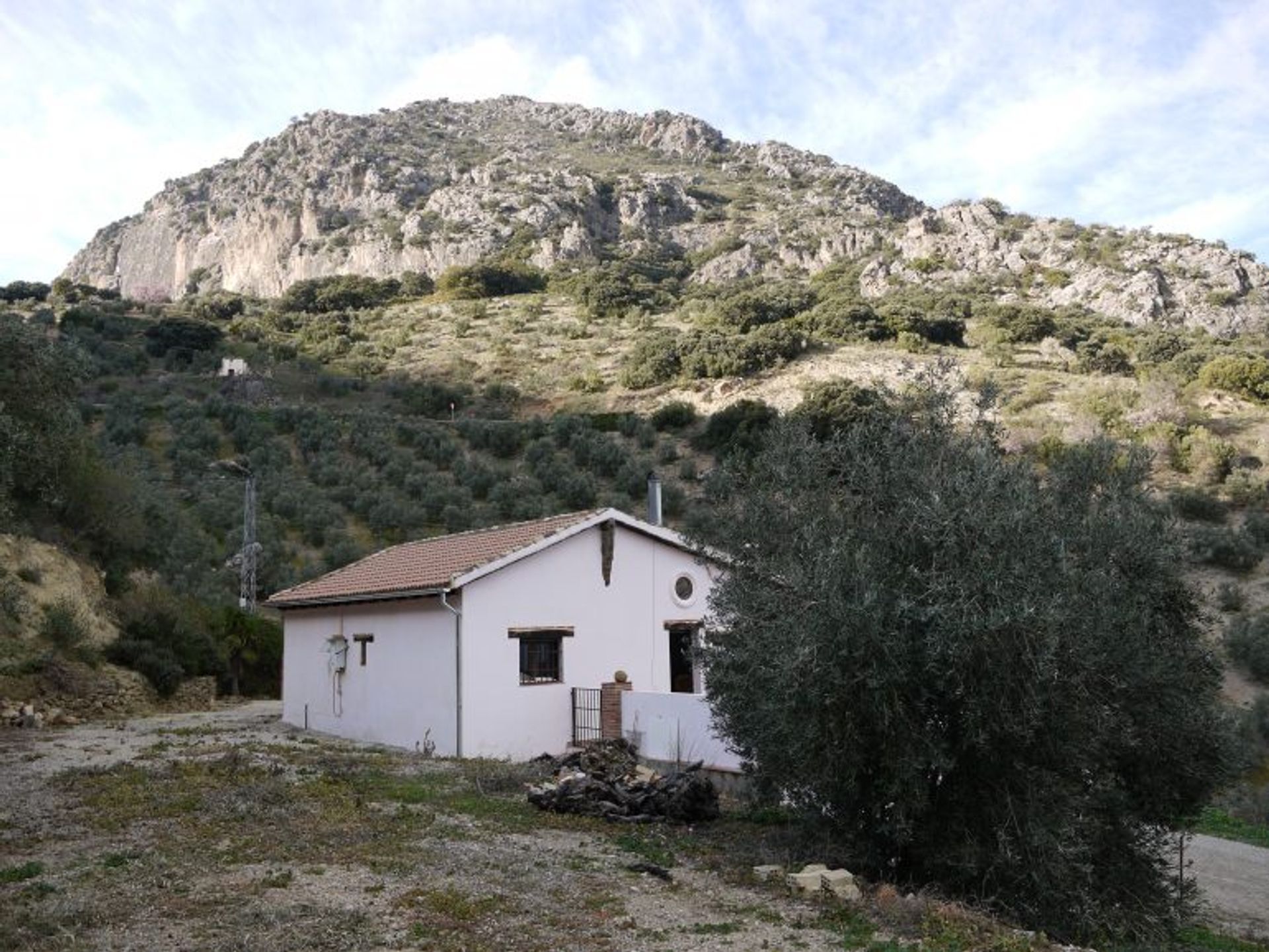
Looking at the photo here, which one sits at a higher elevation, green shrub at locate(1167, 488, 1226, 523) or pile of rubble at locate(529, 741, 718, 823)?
green shrub at locate(1167, 488, 1226, 523)

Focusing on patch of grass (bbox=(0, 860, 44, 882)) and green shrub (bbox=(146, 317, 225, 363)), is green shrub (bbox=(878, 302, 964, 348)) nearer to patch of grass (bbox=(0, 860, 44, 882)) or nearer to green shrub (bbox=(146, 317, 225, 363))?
green shrub (bbox=(146, 317, 225, 363))

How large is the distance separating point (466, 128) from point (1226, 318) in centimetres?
8676

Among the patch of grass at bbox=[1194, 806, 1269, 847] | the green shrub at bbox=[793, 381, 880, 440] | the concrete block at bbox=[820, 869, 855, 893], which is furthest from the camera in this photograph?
the green shrub at bbox=[793, 381, 880, 440]

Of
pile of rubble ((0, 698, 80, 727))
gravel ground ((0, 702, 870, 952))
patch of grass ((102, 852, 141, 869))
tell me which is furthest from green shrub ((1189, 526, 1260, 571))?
pile of rubble ((0, 698, 80, 727))

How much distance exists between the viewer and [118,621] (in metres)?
27.3

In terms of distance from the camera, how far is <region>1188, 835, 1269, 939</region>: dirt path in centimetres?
1300

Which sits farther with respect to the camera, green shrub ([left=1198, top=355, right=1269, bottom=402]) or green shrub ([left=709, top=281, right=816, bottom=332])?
green shrub ([left=709, top=281, right=816, bottom=332])

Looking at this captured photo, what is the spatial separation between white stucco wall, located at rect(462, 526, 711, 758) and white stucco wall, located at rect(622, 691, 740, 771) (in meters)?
1.53

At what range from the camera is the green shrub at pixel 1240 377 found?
4584cm

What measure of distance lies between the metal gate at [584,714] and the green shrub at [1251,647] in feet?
55.5

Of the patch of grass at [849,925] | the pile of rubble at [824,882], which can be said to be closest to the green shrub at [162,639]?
the pile of rubble at [824,882]

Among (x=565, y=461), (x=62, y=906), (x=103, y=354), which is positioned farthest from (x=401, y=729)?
(x=103, y=354)

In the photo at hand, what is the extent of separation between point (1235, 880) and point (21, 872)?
14833 mm

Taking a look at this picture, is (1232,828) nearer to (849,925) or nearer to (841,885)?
(841,885)
